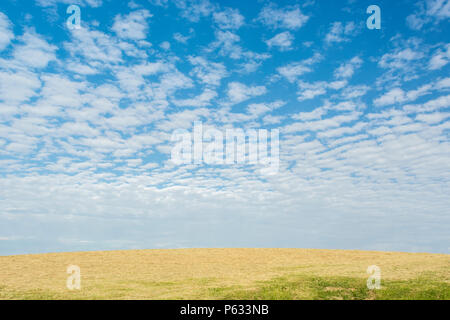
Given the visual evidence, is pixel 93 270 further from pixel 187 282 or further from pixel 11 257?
pixel 11 257

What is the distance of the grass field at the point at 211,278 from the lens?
22.5m

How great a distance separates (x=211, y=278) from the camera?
2919 cm

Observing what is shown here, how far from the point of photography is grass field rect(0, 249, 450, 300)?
73.7 feet

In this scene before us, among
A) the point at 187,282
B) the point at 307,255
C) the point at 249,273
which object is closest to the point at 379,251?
the point at 307,255

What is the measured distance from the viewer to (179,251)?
2057 inches
